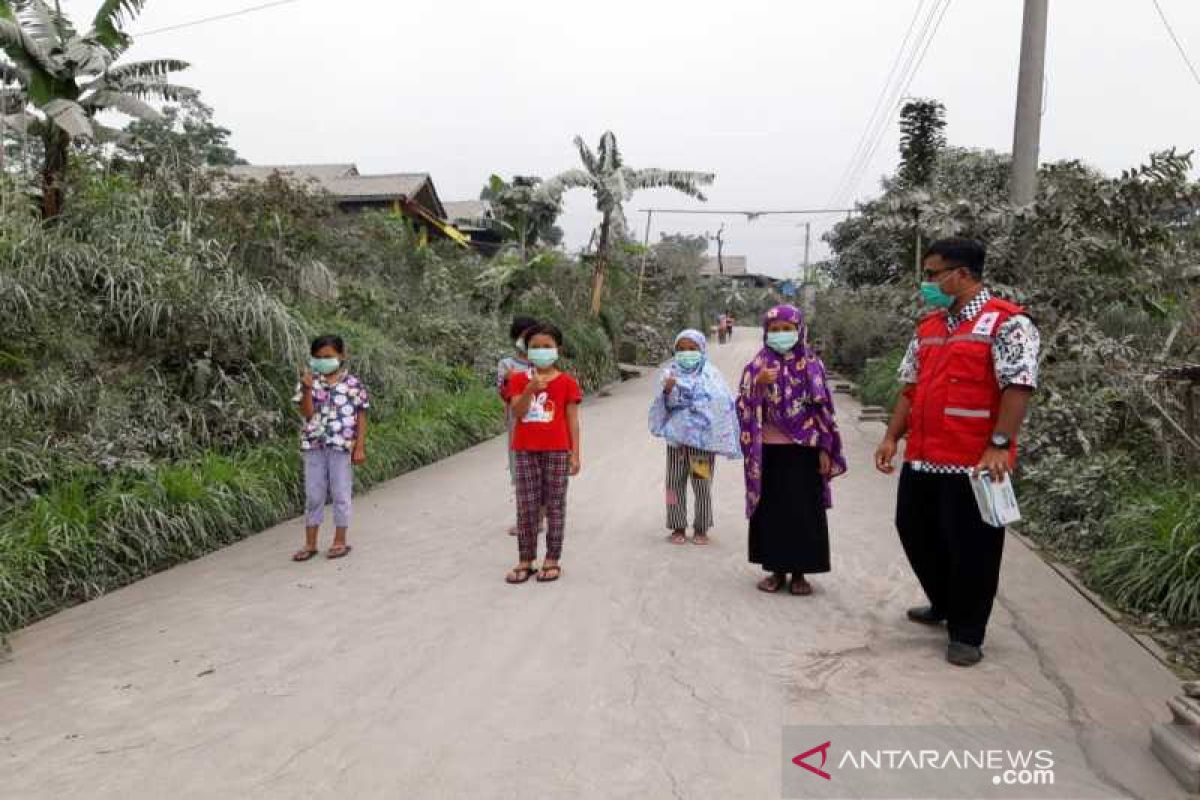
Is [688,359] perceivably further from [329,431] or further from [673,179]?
[673,179]

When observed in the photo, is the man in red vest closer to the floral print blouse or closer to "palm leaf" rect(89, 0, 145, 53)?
the floral print blouse

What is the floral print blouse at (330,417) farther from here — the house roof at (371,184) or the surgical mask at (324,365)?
the house roof at (371,184)

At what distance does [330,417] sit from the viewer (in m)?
5.70

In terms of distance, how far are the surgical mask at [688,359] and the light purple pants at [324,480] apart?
2517mm

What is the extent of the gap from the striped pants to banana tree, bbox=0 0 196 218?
6552 mm

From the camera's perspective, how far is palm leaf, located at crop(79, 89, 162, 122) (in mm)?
10219

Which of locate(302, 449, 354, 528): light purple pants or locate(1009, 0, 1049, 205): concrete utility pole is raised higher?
locate(1009, 0, 1049, 205): concrete utility pole

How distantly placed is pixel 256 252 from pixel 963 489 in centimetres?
819

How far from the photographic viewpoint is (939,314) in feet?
13.6

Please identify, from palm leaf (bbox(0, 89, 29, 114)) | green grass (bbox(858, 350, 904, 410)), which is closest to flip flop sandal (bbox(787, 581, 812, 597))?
green grass (bbox(858, 350, 904, 410))

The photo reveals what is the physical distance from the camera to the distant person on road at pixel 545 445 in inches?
203

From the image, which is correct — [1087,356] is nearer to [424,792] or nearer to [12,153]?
[424,792]

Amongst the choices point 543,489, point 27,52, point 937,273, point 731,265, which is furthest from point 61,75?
point 731,265

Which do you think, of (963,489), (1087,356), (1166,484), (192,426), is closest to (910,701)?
(963,489)
